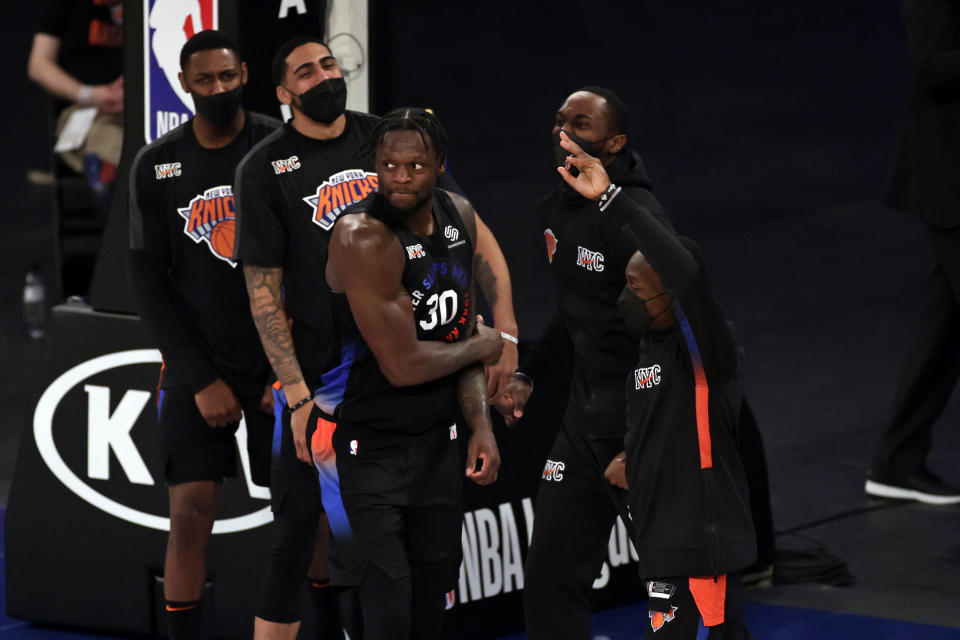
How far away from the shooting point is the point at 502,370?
492 cm

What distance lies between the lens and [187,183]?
5320mm

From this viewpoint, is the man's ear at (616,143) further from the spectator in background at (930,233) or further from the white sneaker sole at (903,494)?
the white sneaker sole at (903,494)

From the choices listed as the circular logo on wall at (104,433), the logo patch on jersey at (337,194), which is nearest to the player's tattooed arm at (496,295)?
the logo patch on jersey at (337,194)

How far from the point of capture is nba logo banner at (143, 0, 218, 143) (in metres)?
5.81

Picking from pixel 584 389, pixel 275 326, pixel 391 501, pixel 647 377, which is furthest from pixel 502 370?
pixel 275 326

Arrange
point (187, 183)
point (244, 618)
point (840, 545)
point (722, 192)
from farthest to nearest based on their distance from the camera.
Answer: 1. point (722, 192)
2. point (840, 545)
3. point (244, 618)
4. point (187, 183)

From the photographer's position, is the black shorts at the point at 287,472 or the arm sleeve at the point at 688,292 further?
the black shorts at the point at 287,472

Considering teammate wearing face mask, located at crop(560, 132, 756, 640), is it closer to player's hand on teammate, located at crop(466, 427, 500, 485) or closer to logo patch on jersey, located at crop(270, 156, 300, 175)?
player's hand on teammate, located at crop(466, 427, 500, 485)

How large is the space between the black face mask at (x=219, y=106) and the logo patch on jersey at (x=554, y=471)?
1.62 metres

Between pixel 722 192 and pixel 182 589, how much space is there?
32.8 ft

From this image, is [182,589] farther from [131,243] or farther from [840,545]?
[840,545]

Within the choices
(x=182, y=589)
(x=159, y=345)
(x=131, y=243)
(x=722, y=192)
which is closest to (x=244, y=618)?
(x=182, y=589)

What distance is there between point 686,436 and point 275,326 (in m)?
1.39

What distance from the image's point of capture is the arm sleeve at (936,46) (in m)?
7.10
